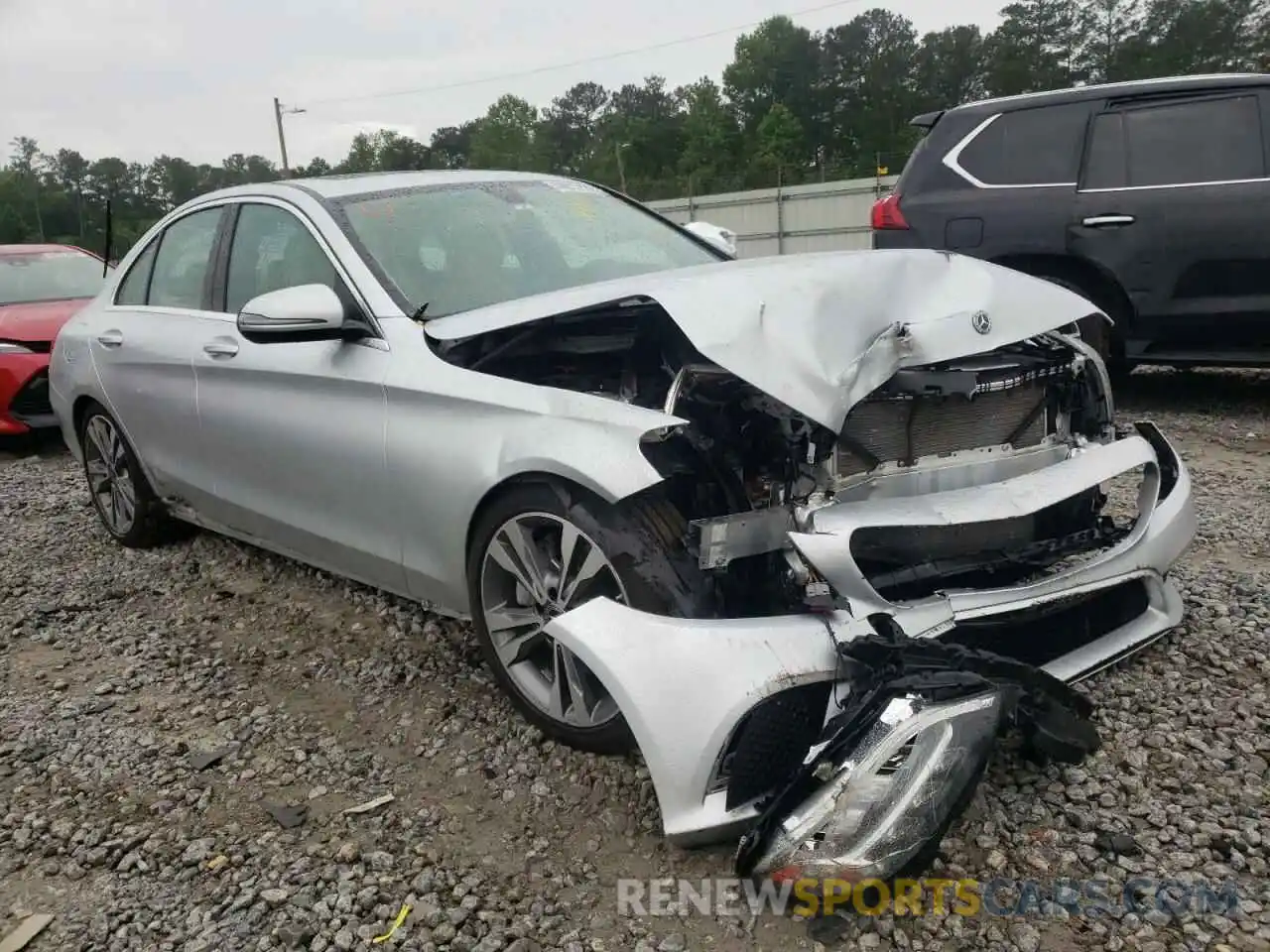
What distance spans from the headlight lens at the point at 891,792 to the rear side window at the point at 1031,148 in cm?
492

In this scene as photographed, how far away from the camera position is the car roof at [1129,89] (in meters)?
5.51

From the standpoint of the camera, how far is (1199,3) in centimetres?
4641

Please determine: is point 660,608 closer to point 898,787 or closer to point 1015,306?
point 898,787

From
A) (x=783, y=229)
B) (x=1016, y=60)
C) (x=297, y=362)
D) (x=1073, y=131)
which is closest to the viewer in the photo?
(x=297, y=362)

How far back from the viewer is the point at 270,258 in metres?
3.64

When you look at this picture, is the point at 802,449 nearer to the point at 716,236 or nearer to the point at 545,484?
the point at 545,484

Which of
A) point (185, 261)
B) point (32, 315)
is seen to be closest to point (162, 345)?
point (185, 261)

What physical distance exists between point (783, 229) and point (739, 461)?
2322 centimetres

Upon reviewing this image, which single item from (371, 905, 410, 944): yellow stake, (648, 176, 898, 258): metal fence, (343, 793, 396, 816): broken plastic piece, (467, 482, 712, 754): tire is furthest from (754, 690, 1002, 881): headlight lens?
(648, 176, 898, 258): metal fence

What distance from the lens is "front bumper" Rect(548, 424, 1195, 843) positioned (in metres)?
2.00

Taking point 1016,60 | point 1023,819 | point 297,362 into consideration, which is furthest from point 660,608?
point 1016,60

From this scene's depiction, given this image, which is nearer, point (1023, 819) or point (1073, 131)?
point (1023, 819)

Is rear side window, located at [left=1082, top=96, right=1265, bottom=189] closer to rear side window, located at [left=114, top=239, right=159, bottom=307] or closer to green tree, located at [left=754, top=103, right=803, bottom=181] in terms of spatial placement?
rear side window, located at [left=114, top=239, right=159, bottom=307]

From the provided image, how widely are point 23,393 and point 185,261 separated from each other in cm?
389
